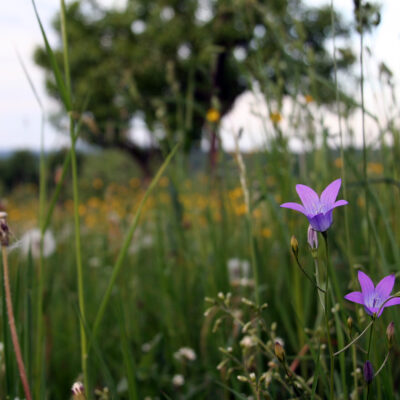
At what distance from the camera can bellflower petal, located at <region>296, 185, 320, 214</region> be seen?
466mm

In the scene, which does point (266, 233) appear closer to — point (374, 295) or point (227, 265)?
point (227, 265)

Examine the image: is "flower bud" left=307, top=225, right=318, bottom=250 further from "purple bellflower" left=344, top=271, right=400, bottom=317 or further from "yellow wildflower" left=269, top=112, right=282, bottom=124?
"yellow wildflower" left=269, top=112, right=282, bottom=124

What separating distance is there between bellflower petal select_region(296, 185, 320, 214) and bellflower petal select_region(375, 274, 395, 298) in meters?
0.09

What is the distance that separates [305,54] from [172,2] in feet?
60.7

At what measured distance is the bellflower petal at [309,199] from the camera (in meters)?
0.47

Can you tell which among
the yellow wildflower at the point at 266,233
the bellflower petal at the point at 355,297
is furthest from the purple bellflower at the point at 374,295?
the yellow wildflower at the point at 266,233

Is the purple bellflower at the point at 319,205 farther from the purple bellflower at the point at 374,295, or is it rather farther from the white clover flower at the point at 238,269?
the white clover flower at the point at 238,269

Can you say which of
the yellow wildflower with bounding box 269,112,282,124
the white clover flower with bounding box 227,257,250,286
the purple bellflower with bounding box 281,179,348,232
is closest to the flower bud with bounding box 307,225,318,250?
the purple bellflower with bounding box 281,179,348,232

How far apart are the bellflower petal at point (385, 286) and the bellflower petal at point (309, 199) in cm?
9

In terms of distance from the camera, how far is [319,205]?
0.48m

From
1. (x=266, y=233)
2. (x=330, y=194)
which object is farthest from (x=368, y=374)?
Answer: (x=266, y=233)

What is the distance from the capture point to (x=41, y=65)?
64.4ft

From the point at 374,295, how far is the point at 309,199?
12cm

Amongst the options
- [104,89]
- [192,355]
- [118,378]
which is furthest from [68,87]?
[104,89]
